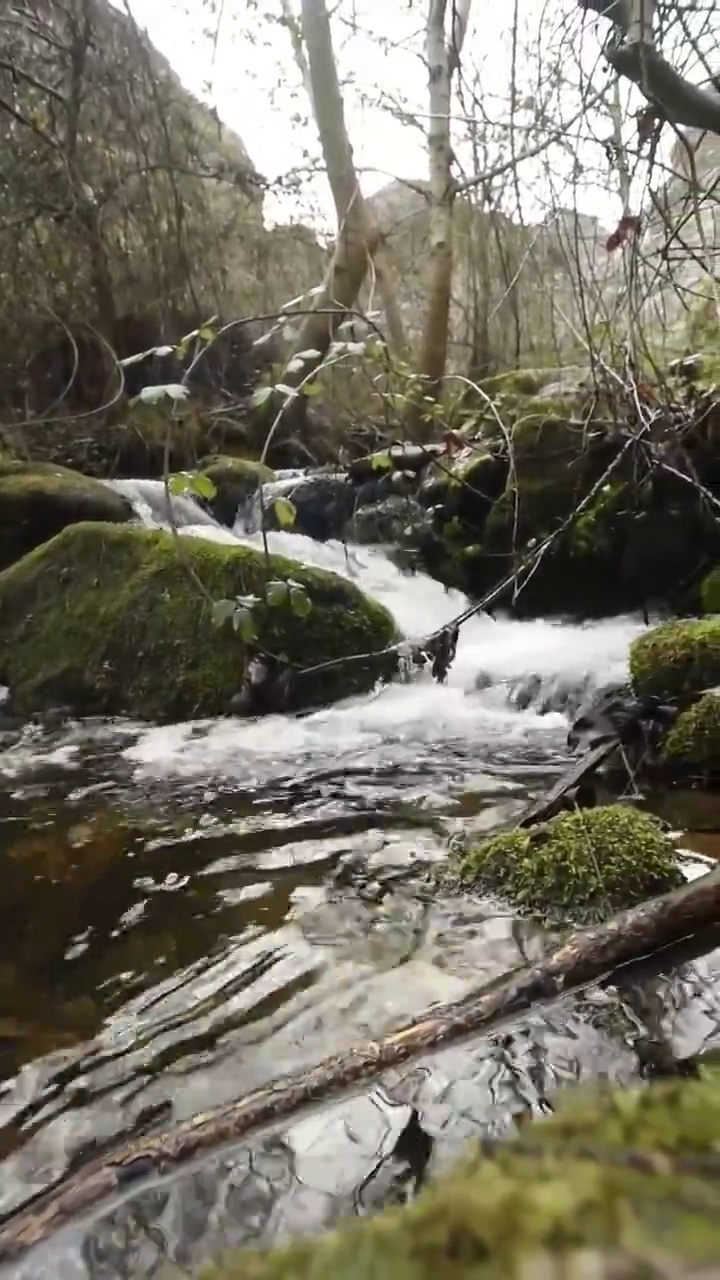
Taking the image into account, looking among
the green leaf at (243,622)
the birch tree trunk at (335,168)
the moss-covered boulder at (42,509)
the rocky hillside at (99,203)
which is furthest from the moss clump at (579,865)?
the birch tree trunk at (335,168)

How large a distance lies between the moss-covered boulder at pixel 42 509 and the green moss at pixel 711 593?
4420mm

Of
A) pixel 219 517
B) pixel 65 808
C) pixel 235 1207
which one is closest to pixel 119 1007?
pixel 235 1207

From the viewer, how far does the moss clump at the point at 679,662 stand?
12.6 ft

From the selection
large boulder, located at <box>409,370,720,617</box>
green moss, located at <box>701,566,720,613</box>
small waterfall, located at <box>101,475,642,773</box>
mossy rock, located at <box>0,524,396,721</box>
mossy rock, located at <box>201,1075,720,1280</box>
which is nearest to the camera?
mossy rock, located at <box>201,1075,720,1280</box>

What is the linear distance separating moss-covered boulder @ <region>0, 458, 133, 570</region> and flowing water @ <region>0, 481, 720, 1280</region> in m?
2.93

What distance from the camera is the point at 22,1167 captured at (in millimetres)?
1569

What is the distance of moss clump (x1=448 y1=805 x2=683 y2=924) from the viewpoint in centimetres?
233

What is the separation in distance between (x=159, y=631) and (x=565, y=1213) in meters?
5.21

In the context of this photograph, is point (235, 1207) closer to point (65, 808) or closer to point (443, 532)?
point (65, 808)

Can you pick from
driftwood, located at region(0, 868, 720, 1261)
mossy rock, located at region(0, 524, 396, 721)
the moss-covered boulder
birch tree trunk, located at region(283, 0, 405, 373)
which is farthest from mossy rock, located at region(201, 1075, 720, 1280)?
birch tree trunk, located at region(283, 0, 405, 373)

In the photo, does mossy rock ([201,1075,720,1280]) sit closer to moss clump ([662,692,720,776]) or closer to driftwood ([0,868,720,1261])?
driftwood ([0,868,720,1261])

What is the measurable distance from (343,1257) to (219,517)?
7.95 meters

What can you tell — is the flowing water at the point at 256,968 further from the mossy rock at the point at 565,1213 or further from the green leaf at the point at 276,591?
the mossy rock at the point at 565,1213

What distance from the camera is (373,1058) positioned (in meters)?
1.41
